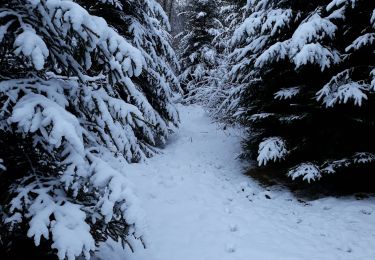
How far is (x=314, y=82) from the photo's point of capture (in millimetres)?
8086

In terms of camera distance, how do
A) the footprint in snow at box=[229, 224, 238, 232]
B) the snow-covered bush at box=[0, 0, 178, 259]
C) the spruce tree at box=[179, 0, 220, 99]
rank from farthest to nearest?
the spruce tree at box=[179, 0, 220, 99]
the footprint in snow at box=[229, 224, 238, 232]
the snow-covered bush at box=[0, 0, 178, 259]

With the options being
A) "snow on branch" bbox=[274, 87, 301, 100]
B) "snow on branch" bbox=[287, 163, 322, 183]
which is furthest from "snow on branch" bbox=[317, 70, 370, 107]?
"snow on branch" bbox=[287, 163, 322, 183]

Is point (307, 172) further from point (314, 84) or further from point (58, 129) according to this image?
point (58, 129)

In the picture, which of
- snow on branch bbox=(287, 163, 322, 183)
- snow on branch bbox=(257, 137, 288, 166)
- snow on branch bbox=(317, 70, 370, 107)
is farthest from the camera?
snow on branch bbox=(257, 137, 288, 166)

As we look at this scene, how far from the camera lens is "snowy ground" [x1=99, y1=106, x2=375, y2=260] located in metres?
5.46

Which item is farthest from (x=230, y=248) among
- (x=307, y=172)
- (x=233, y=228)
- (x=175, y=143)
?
(x=175, y=143)

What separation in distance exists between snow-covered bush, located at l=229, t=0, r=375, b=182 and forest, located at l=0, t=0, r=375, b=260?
0.11ft

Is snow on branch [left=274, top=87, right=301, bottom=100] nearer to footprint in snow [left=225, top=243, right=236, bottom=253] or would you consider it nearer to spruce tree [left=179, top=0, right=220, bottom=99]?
footprint in snow [left=225, top=243, right=236, bottom=253]

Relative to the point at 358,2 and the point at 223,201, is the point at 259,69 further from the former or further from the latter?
the point at 223,201

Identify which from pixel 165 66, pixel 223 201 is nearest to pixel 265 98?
pixel 223 201

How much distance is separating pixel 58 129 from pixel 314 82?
6619 millimetres

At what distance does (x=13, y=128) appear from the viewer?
11.3 ft

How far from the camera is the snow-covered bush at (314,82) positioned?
6980 millimetres

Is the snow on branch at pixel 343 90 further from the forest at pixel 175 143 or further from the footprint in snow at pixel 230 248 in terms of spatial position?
the footprint in snow at pixel 230 248
